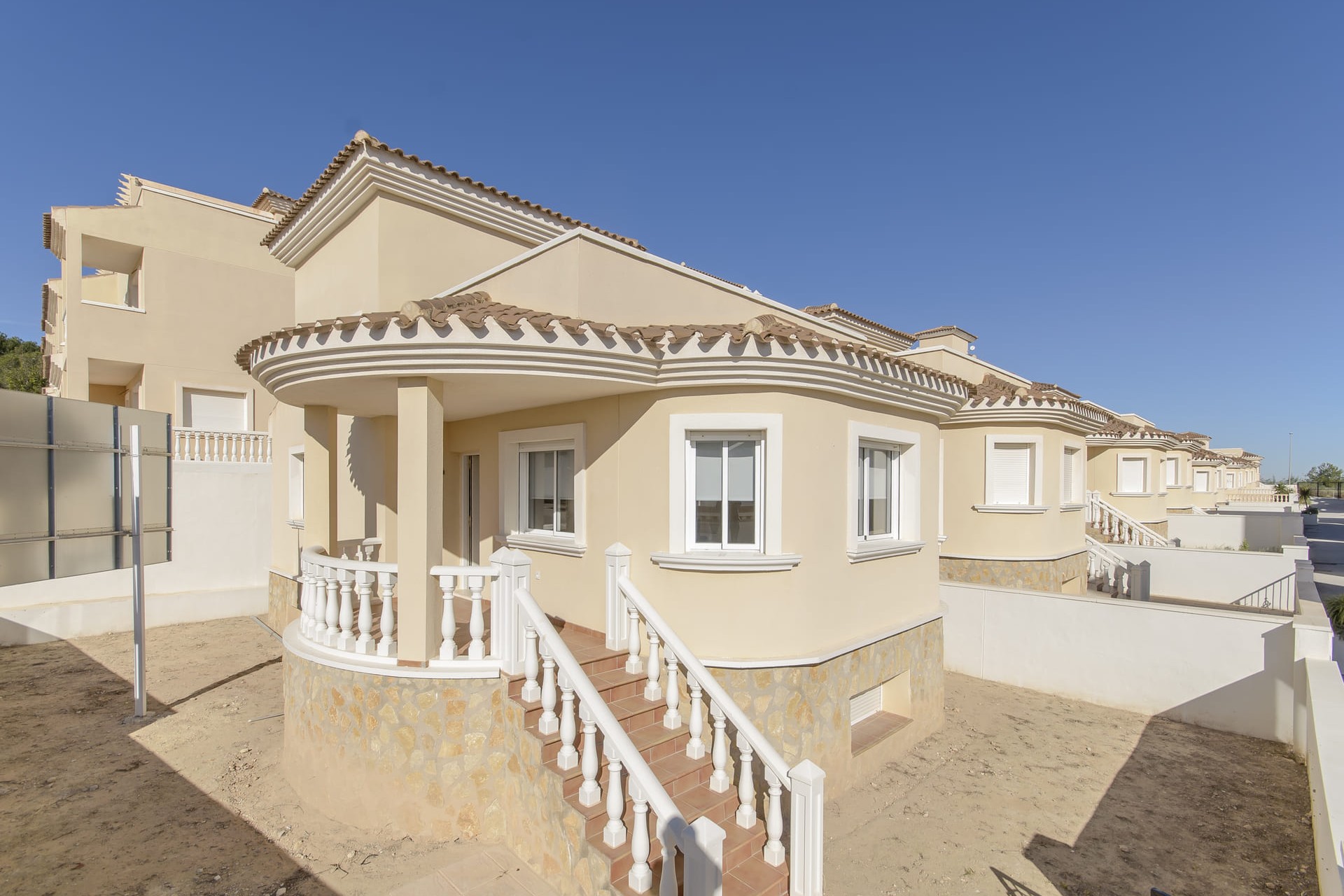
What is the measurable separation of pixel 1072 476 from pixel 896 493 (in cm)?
837

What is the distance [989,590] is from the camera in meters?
11.2

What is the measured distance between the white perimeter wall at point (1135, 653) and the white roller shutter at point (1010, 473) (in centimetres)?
258

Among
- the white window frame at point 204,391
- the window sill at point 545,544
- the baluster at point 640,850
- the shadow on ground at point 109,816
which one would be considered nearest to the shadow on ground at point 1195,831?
the baluster at point 640,850

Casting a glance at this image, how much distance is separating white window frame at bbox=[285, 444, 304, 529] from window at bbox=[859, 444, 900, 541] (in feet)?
37.0

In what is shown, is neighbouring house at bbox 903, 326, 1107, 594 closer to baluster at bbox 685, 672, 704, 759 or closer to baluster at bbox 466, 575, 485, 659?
baluster at bbox 685, 672, 704, 759

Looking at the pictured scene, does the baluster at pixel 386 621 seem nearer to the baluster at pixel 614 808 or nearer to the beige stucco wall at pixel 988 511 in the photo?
the baluster at pixel 614 808

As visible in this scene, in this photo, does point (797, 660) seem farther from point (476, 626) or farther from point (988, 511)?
point (988, 511)

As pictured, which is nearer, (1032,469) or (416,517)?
(416,517)

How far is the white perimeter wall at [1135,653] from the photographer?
8727 millimetres

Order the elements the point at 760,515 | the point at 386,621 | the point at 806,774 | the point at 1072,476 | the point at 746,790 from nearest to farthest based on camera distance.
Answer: the point at 806,774 < the point at 746,790 < the point at 386,621 < the point at 760,515 < the point at 1072,476

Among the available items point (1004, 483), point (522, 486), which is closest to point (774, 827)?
point (522, 486)

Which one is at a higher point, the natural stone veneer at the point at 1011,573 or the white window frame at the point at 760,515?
the white window frame at the point at 760,515

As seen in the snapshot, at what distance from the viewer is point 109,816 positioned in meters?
6.34

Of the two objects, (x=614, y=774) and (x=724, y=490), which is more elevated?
(x=724, y=490)
